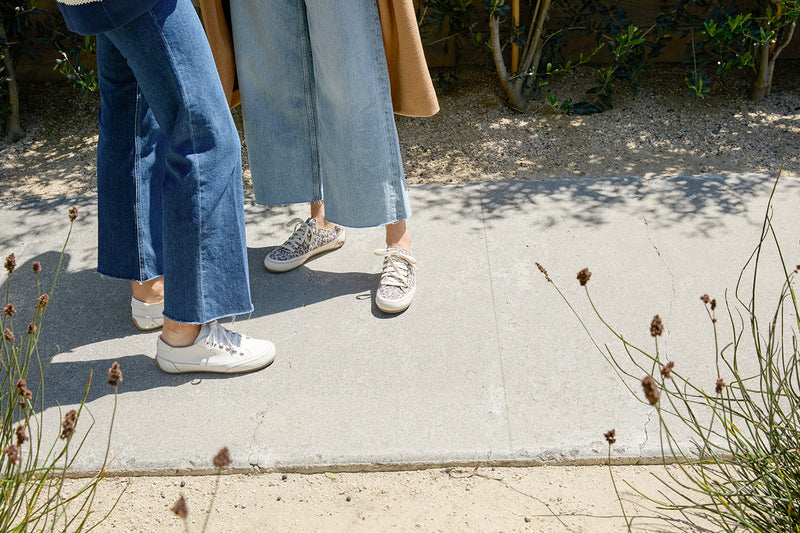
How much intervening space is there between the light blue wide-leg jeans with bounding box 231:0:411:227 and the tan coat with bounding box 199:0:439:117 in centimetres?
5

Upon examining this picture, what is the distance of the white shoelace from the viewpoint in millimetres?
2678

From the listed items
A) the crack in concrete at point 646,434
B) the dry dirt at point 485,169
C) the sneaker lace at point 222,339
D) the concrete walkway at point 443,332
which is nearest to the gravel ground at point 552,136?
the dry dirt at point 485,169

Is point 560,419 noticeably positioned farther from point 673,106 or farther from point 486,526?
point 673,106

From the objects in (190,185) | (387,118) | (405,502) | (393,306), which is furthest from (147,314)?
(405,502)

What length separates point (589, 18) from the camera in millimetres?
4363

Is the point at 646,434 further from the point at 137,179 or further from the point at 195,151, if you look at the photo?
the point at 137,179

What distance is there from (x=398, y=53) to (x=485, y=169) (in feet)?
4.68

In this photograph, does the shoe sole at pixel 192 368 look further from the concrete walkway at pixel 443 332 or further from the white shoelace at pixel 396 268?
the white shoelace at pixel 396 268

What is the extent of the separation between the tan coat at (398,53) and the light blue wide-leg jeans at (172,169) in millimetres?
465

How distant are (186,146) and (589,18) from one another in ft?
10.3

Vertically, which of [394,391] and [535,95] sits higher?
[535,95]

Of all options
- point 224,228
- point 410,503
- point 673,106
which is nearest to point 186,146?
point 224,228

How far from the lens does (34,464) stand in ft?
5.16

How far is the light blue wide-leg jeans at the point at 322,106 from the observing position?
249cm
